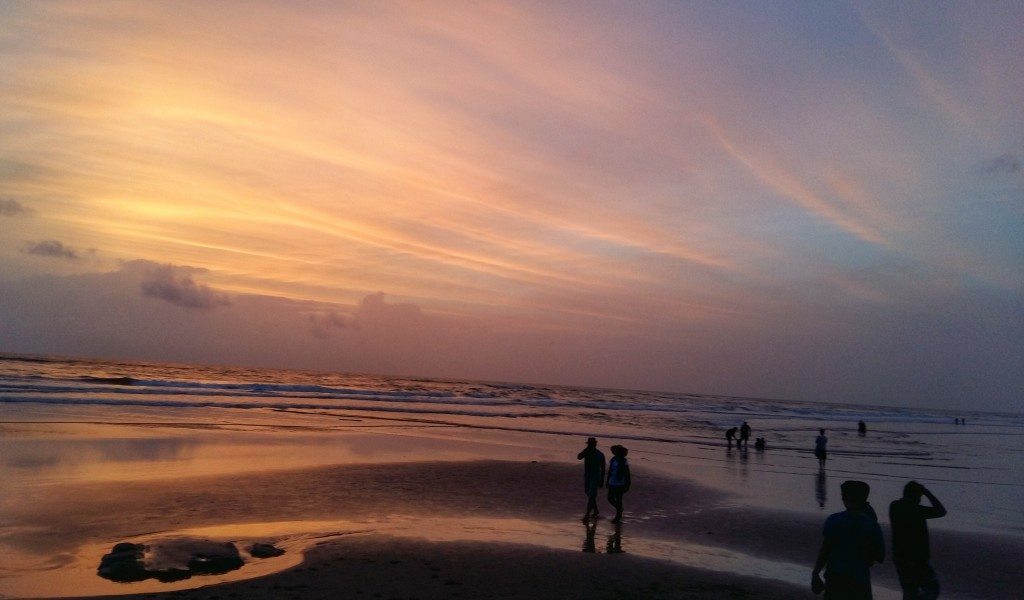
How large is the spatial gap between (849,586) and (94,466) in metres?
19.2

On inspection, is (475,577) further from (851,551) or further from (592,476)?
(592,476)

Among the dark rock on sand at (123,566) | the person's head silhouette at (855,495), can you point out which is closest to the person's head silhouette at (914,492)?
the person's head silhouette at (855,495)

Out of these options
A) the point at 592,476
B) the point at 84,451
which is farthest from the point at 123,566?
the point at 84,451

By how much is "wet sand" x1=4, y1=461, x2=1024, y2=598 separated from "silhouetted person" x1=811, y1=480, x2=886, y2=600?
3.43m

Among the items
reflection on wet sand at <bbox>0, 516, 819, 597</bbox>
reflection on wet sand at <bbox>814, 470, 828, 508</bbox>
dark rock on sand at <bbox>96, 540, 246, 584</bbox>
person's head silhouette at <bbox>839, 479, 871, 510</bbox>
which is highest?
person's head silhouette at <bbox>839, 479, 871, 510</bbox>

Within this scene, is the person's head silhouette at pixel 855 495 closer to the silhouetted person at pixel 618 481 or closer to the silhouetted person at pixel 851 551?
the silhouetted person at pixel 851 551

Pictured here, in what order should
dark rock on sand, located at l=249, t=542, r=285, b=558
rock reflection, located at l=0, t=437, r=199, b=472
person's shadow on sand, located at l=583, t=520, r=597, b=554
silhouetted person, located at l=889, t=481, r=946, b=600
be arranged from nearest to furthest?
1. silhouetted person, located at l=889, t=481, r=946, b=600
2. dark rock on sand, located at l=249, t=542, r=285, b=558
3. person's shadow on sand, located at l=583, t=520, r=597, b=554
4. rock reflection, located at l=0, t=437, r=199, b=472

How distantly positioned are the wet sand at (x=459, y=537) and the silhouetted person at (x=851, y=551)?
11.2 ft

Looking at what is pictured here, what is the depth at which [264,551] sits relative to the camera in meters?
11.2

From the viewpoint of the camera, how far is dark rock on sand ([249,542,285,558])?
11070 mm

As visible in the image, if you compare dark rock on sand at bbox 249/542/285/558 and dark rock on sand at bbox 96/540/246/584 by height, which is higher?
dark rock on sand at bbox 96/540/246/584

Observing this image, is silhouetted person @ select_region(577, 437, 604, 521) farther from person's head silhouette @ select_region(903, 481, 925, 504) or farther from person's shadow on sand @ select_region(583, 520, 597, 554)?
person's head silhouette @ select_region(903, 481, 925, 504)

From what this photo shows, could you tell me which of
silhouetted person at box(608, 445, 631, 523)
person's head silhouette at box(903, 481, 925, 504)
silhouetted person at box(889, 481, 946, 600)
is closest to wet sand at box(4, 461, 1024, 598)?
silhouetted person at box(608, 445, 631, 523)

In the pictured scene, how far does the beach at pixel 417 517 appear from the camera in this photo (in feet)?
33.7
